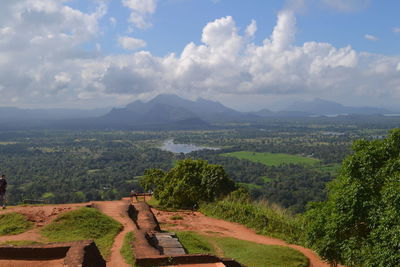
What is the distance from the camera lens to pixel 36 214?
41.2 ft

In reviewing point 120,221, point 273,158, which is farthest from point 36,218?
point 273,158

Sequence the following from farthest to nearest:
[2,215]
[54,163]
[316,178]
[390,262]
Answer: [54,163] < [316,178] < [2,215] < [390,262]

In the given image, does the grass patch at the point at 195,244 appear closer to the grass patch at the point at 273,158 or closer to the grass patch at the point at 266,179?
the grass patch at the point at 266,179

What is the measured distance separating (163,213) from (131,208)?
379 cm

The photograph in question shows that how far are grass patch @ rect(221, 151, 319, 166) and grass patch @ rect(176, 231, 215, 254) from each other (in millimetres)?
76717

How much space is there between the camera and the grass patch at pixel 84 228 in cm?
1084

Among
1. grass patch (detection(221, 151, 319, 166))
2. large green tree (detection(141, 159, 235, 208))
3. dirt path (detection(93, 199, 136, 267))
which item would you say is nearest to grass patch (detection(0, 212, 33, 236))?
dirt path (detection(93, 199, 136, 267))

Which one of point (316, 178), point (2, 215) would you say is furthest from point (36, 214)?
point (316, 178)

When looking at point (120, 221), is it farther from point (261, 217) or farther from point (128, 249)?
point (261, 217)

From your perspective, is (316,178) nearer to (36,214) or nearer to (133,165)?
(133,165)

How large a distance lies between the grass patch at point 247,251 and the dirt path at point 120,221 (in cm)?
222

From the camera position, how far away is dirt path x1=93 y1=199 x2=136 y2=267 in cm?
932

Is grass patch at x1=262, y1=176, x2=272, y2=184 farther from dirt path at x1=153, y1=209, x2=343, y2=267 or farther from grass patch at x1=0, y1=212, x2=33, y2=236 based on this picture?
grass patch at x1=0, y1=212, x2=33, y2=236

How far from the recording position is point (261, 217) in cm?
Answer: 1759
